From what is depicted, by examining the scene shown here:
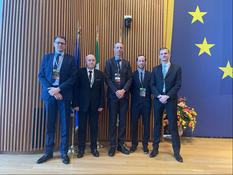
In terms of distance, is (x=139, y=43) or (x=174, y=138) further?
(x=139, y=43)

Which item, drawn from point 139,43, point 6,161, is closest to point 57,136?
point 6,161

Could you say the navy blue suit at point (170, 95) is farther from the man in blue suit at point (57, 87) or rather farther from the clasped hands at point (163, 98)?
the man in blue suit at point (57, 87)

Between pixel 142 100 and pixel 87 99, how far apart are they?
36.2 inches

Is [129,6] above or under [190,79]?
above

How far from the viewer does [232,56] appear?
1.30 metres

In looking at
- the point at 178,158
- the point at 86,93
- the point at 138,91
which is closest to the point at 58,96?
the point at 86,93

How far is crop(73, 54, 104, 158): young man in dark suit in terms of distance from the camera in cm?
269

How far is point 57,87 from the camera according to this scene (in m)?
2.53

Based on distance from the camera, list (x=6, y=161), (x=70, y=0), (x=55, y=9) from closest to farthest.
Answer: (x=6, y=161) < (x=55, y=9) < (x=70, y=0)

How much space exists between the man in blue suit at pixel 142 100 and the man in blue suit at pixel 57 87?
106 centimetres

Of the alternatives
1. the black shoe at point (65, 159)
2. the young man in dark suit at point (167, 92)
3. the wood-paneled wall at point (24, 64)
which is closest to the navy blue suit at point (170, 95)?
the young man in dark suit at point (167, 92)

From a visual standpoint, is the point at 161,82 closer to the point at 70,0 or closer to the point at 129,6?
the point at 129,6

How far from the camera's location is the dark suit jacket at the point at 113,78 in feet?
9.24

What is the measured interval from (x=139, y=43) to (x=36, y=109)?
7.81ft
